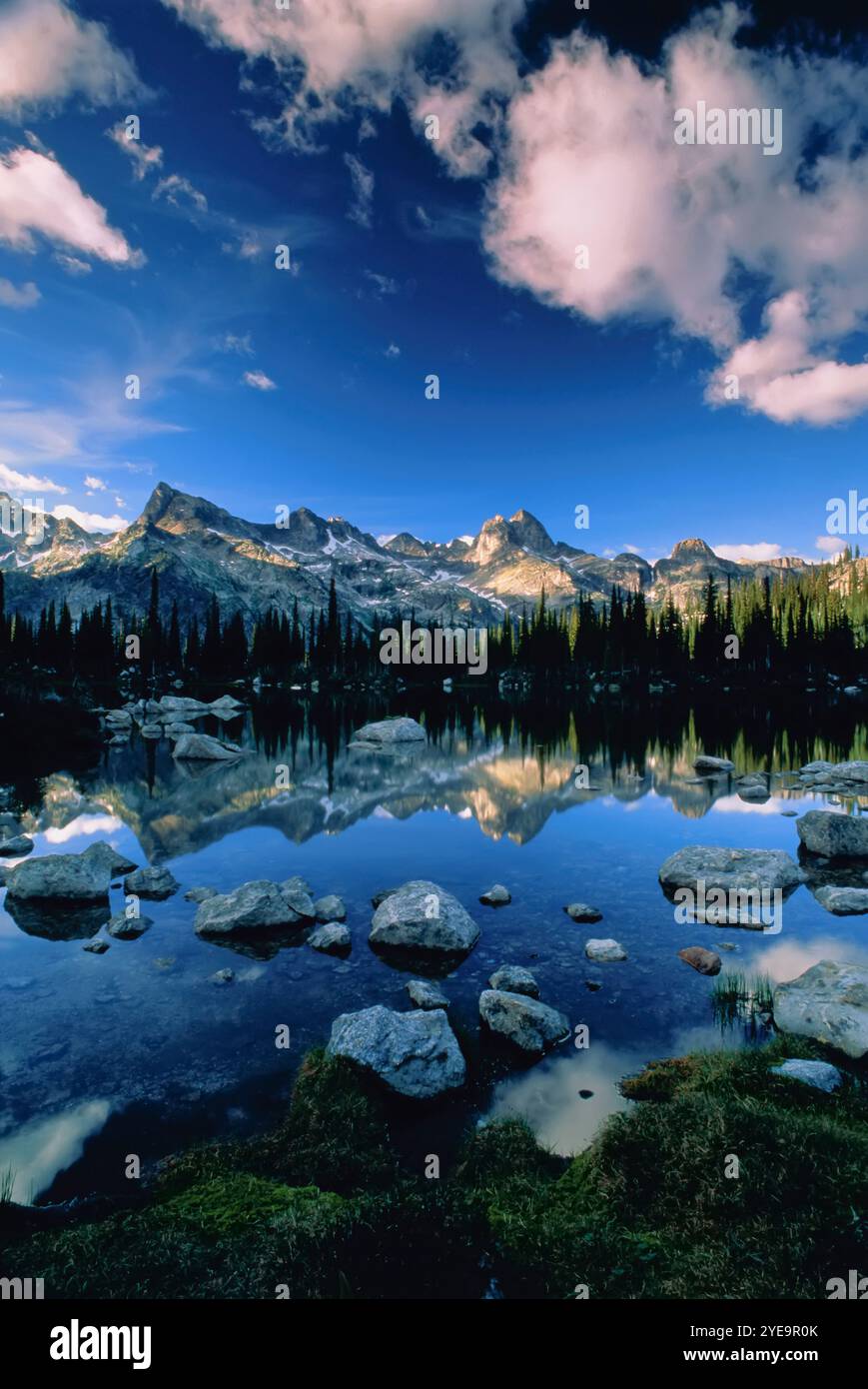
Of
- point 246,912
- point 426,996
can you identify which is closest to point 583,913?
point 426,996

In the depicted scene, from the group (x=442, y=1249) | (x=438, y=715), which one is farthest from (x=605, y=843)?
(x=438, y=715)

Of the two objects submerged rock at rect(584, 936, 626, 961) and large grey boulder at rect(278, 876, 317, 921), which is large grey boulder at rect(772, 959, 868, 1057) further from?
large grey boulder at rect(278, 876, 317, 921)

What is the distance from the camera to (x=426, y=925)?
46.0 feet

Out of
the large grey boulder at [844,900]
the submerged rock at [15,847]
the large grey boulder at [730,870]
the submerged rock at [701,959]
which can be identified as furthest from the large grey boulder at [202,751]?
the large grey boulder at [844,900]

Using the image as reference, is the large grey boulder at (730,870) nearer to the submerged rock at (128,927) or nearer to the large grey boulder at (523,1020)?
the large grey boulder at (523,1020)

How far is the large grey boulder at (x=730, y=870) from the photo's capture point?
17219 mm

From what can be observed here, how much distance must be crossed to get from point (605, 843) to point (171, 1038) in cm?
1688

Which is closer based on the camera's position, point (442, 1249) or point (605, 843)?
point (442, 1249)

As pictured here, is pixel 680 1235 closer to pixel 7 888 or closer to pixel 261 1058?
pixel 261 1058

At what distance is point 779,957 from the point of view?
527 inches

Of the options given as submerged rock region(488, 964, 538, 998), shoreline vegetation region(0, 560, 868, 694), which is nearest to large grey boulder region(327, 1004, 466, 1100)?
submerged rock region(488, 964, 538, 998)

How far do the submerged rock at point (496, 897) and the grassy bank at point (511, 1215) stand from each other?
885cm

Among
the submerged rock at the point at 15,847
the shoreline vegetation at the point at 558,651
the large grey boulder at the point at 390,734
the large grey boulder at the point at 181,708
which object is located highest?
the shoreline vegetation at the point at 558,651

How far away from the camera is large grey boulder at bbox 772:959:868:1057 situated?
9750mm
